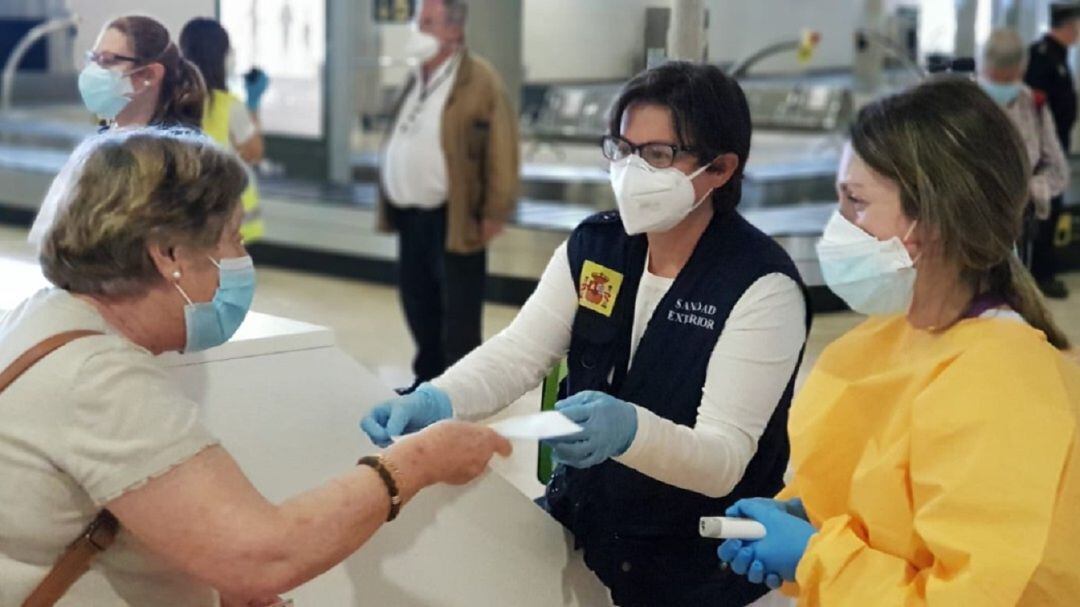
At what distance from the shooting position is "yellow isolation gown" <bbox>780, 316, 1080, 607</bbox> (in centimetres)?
158

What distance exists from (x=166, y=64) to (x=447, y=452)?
2011 millimetres

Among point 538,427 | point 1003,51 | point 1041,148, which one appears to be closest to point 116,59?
point 538,427

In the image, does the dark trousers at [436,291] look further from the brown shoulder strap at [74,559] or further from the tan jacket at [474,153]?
the brown shoulder strap at [74,559]

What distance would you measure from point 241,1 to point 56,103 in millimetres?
5129

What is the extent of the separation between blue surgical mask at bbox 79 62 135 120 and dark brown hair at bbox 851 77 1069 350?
2.19 m

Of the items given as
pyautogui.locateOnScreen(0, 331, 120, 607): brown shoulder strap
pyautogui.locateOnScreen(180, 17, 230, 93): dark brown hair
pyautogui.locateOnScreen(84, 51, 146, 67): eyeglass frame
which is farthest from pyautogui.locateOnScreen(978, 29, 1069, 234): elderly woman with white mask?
pyautogui.locateOnScreen(0, 331, 120, 607): brown shoulder strap

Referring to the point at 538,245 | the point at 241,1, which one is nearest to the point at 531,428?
the point at 538,245

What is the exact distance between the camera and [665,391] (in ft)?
7.22

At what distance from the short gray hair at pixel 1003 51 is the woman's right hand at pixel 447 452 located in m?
5.31

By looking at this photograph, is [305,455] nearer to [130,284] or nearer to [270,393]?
[270,393]

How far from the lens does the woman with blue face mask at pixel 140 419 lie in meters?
1.52

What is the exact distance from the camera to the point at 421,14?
555 cm

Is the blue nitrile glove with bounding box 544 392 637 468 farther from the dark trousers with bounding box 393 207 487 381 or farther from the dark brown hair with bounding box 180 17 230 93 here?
the dark trousers with bounding box 393 207 487 381

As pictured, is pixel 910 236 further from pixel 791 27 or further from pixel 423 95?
pixel 791 27
